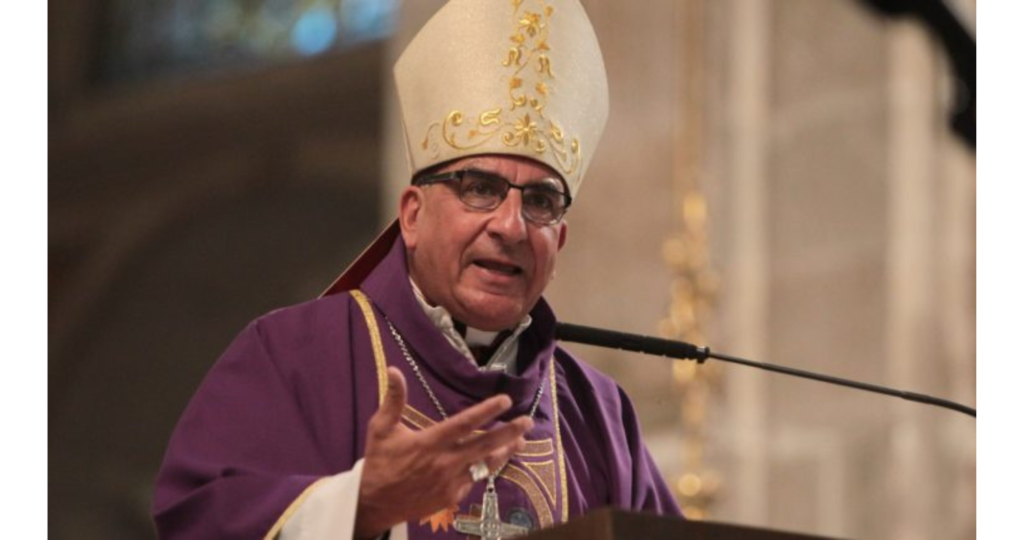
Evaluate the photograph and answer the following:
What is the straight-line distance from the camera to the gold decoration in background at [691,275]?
6.75 m

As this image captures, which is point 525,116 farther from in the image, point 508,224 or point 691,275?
point 691,275


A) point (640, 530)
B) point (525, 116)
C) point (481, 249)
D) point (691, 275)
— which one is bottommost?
point (640, 530)

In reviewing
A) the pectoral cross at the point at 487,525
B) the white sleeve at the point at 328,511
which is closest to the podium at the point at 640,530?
the white sleeve at the point at 328,511

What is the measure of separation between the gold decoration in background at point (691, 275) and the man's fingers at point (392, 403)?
11.9 feet

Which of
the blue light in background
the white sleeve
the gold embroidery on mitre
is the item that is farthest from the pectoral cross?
the blue light in background

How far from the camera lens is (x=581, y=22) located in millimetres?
3920

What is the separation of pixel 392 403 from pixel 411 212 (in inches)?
27.7

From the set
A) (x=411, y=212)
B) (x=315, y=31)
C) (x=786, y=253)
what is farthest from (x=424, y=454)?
(x=315, y=31)

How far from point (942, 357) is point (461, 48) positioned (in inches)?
144

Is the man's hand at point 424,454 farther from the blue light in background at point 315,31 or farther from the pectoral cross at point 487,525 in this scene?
the blue light in background at point 315,31

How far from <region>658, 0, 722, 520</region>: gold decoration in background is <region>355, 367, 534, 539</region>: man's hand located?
352 centimetres

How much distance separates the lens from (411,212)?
11.8 feet

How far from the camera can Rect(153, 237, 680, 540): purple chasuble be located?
10.7 ft
